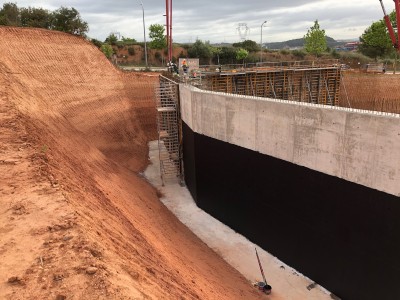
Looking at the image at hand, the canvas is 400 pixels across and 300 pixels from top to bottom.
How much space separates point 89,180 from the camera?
14047mm

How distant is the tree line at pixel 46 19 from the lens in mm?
37469

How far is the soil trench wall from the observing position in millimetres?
10445

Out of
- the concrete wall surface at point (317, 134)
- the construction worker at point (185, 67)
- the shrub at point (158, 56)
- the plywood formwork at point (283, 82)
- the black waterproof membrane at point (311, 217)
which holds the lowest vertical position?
the black waterproof membrane at point (311, 217)

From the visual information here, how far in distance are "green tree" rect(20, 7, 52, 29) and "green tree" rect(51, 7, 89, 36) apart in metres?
0.91

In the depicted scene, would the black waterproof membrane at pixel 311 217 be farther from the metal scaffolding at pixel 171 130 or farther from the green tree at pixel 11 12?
the green tree at pixel 11 12

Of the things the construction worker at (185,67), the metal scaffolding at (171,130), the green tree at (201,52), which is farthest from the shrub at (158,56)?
the metal scaffolding at (171,130)

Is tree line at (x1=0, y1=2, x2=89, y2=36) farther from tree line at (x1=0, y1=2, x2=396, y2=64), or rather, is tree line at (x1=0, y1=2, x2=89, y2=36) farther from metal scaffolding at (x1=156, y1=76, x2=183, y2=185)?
metal scaffolding at (x1=156, y1=76, x2=183, y2=185)

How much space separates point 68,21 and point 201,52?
3000 centimetres

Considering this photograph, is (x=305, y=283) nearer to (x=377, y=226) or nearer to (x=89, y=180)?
(x=377, y=226)

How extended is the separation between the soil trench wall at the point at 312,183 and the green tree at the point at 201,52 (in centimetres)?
4671

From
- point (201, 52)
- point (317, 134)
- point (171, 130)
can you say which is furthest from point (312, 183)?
point (201, 52)

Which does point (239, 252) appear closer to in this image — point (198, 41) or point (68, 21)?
point (68, 21)

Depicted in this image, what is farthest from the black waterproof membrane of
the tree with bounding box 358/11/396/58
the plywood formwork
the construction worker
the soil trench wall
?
the tree with bounding box 358/11/396/58

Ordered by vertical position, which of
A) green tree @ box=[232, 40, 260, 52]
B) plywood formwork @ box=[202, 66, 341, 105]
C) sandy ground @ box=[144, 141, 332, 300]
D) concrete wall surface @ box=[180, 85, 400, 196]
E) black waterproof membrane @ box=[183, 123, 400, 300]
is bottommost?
sandy ground @ box=[144, 141, 332, 300]
